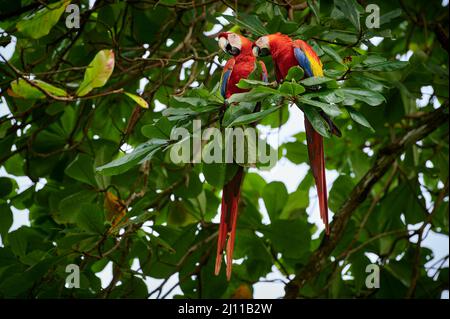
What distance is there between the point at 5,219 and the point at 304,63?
4.10 feet

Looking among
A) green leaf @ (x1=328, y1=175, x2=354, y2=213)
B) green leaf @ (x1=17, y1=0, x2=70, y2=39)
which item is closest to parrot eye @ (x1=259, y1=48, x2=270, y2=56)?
green leaf @ (x1=17, y1=0, x2=70, y2=39)

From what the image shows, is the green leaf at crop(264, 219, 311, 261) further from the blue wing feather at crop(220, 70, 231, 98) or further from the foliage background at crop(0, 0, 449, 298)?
the blue wing feather at crop(220, 70, 231, 98)

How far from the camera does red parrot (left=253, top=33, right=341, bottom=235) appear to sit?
1007 millimetres

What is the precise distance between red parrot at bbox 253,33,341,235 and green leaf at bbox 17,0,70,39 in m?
0.56

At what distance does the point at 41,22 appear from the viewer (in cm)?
140

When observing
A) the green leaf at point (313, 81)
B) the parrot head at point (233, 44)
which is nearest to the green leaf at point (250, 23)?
the parrot head at point (233, 44)

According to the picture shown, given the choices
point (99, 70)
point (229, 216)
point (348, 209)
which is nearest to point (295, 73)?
point (229, 216)

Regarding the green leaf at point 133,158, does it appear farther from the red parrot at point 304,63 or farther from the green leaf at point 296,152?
the green leaf at point 296,152

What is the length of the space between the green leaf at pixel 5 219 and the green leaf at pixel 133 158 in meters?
0.89

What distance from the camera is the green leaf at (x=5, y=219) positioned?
1.91 metres
